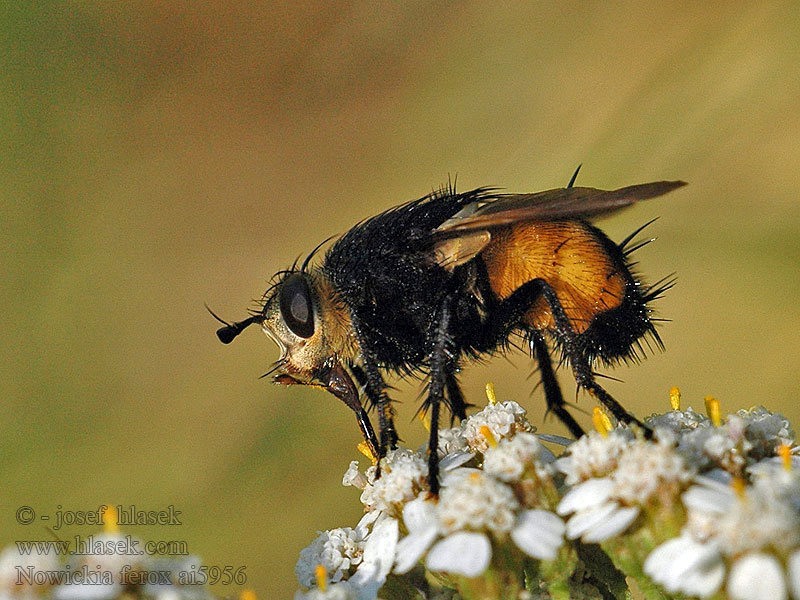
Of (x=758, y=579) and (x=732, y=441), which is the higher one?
(x=732, y=441)

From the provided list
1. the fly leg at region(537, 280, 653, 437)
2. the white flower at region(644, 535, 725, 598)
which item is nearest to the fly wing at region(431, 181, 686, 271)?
the fly leg at region(537, 280, 653, 437)

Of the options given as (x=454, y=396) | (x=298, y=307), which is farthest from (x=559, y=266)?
(x=298, y=307)

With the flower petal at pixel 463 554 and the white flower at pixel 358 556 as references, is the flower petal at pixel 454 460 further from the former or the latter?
the flower petal at pixel 463 554

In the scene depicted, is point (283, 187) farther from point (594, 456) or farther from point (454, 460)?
point (594, 456)

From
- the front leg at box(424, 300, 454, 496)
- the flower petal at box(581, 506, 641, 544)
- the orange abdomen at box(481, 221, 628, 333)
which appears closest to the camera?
the flower petal at box(581, 506, 641, 544)

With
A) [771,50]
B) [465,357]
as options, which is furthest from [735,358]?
[465,357]

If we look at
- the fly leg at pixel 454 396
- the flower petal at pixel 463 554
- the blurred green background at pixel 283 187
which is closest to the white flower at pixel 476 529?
the flower petal at pixel 463 554

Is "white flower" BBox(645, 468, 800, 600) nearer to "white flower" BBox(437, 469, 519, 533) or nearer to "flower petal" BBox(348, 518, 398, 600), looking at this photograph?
"white flower" BBox(437, 469, 519, 533)
